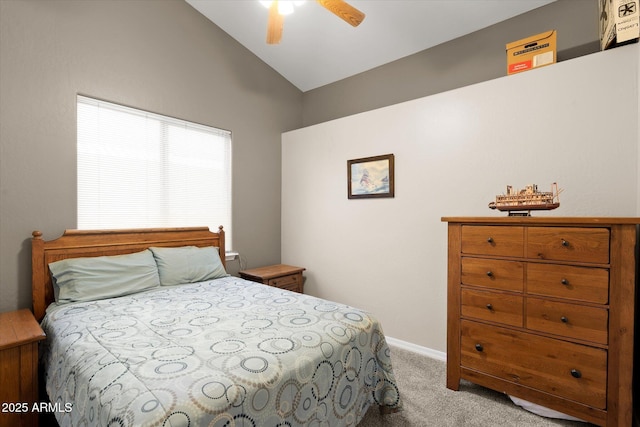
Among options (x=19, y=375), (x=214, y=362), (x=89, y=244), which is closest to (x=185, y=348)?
(x=214, y=362)

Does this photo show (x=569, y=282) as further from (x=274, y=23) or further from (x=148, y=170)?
(x=148, y=170)

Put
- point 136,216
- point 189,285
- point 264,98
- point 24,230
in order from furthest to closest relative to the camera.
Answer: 1. point 264,98
2. point 136,216
3. point 189,285
4. point 24,230

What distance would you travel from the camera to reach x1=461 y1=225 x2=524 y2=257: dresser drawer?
6.10 ft

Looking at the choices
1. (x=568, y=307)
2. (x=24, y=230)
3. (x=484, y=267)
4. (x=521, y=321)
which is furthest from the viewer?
(x=24, y=230)

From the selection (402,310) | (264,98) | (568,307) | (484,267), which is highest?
(264,98)

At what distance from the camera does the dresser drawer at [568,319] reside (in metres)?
1.61

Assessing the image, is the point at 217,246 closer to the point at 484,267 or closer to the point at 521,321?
the point at 484,267

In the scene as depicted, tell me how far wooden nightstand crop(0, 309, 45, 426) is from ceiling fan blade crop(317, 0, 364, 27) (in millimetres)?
2609

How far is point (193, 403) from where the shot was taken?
999 mm

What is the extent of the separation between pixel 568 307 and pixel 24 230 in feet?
11.9

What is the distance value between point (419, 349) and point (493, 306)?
1.06m

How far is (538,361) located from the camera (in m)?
1.79

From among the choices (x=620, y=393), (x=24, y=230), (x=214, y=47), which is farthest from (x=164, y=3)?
(x=620, y=393)

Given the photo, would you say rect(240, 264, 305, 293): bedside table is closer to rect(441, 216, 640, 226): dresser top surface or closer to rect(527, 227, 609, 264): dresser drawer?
rect(441, 216, 640, 226): dresser top surface
